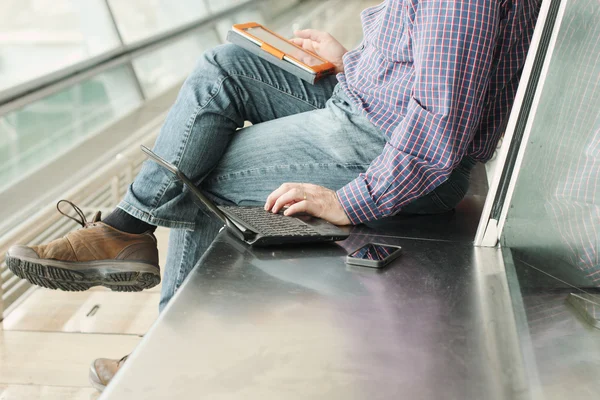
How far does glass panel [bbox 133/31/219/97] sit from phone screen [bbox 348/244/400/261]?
3021 mm

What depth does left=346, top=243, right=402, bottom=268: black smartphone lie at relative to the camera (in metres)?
1.18

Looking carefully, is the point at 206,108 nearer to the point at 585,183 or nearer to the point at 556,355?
the point at 585,183

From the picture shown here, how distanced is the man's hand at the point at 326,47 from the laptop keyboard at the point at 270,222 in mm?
596

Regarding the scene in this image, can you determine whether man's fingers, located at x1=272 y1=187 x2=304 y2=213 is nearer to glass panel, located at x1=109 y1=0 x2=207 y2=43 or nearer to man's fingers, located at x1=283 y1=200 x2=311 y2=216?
man's fingers, located at x1=283 y1=200 x2=311 y2=216

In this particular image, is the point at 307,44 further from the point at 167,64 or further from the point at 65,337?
the point at 167,64

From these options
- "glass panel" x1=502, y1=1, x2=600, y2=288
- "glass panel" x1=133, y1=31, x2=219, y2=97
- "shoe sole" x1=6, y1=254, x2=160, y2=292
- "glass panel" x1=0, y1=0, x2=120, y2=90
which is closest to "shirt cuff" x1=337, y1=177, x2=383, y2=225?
"glass panel" x1=502, y1=1, x2=600, y2=288

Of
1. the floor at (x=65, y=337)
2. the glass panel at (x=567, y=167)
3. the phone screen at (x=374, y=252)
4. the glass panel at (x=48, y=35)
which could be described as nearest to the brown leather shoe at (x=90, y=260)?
the floor at (x=65, y=337)

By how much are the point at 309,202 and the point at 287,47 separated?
56 centimetres

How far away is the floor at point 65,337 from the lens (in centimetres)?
175

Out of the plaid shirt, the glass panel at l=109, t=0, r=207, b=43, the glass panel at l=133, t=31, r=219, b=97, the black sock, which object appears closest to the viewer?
the plaid shirt

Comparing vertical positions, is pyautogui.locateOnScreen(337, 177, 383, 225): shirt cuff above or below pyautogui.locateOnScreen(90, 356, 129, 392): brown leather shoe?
above

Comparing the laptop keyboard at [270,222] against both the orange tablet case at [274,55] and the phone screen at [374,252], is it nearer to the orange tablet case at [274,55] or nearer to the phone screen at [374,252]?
the phone screen at [374,252]

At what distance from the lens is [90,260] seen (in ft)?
5.23

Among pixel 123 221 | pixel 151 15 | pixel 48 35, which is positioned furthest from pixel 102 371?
pixel 151 15
